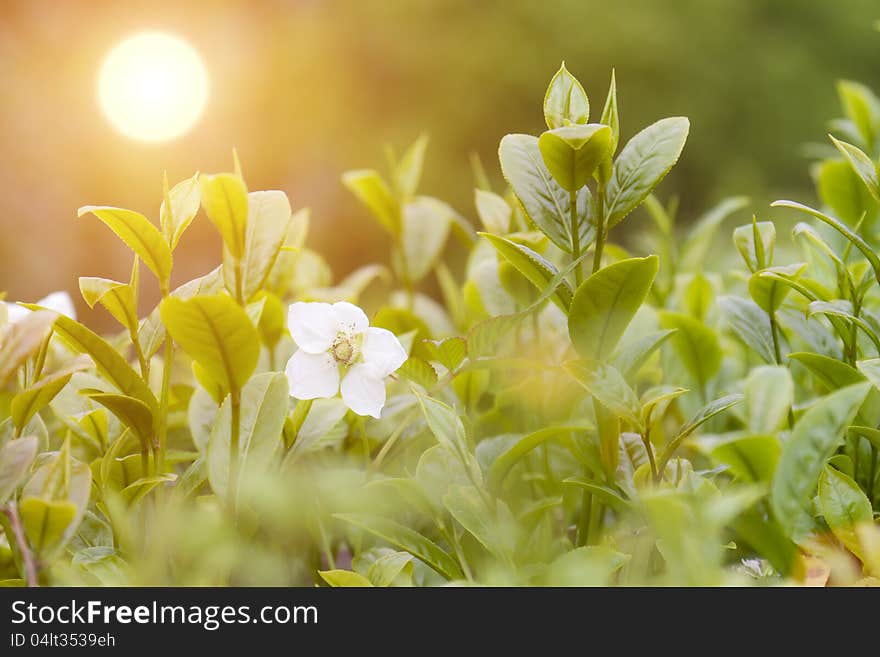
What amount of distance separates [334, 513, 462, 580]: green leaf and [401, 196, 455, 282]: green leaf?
490 millimetres

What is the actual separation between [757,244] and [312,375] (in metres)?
0.32

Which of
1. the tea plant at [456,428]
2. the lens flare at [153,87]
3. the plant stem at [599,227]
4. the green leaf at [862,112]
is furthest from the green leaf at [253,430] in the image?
the lens flare at [153,87]

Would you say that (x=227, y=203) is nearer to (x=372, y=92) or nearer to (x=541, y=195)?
(x=541, y=195)

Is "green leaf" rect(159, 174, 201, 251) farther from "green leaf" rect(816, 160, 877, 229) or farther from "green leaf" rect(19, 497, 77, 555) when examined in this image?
"green leaf" rect(816, 160, 877, 229)

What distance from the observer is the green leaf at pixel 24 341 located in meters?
0.46

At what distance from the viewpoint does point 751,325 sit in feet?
2.13

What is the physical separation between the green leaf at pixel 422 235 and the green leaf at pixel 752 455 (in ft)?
2.01

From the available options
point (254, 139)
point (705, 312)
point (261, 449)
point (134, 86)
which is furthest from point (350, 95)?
point (261, 449)

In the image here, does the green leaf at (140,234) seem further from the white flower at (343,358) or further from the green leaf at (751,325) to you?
the green leaf at (751,325)

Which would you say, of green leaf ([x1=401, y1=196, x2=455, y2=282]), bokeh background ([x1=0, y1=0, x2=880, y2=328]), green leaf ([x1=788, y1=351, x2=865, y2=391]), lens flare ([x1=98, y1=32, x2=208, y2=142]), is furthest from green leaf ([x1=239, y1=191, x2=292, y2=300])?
lens flare ([x1=98, y1=32, x2=208, y2=142])

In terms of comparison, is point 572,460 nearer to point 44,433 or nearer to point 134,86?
point 44,433

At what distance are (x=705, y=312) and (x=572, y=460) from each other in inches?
10.5

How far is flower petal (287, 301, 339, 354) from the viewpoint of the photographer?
1.88 feet

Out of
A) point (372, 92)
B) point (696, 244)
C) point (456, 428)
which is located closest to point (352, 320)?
point (456, 428)
